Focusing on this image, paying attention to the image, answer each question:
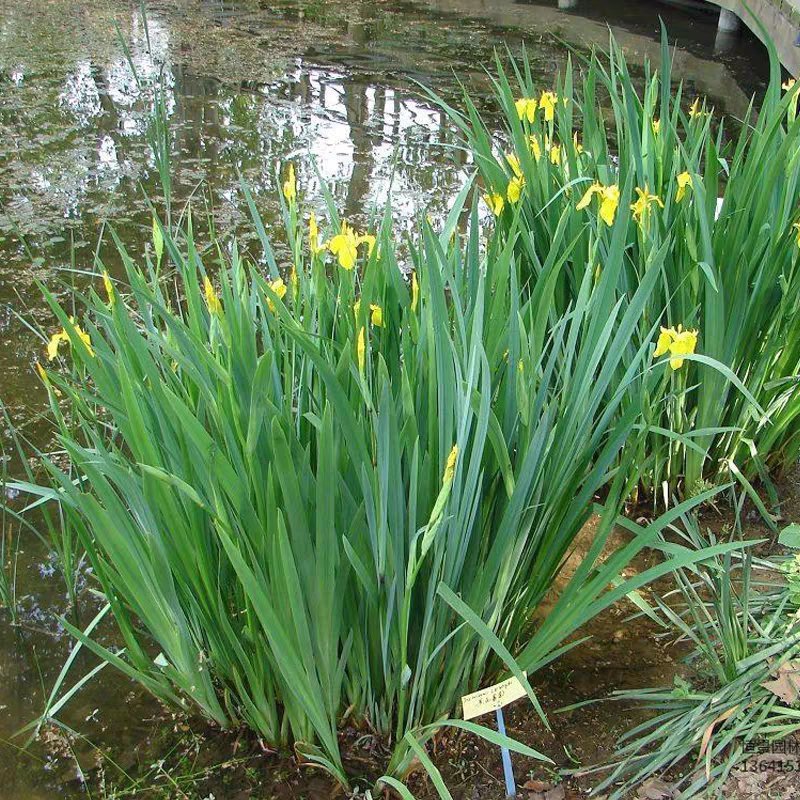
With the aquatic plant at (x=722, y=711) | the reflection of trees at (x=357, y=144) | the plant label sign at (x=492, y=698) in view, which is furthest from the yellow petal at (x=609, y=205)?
the reflection of trees at (x=357, y=144)

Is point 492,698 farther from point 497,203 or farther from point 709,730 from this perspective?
point 497,203

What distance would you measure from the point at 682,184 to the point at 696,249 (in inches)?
5.7

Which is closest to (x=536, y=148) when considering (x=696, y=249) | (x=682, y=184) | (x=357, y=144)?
(x=682, y=184)

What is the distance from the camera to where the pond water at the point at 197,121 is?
1.64 metres

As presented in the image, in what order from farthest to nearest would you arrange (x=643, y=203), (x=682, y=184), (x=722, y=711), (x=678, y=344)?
(x=682, y=184) → (x=643, y=203) → (x=722, y=711) → (x=678, y=344)

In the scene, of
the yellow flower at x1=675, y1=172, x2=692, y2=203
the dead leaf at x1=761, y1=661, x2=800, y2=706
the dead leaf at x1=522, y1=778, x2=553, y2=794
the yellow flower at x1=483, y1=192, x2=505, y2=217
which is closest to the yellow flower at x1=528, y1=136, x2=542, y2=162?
the yellow flower at x1=483, y1=192, x2=505, y2=217

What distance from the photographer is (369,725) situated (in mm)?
1382

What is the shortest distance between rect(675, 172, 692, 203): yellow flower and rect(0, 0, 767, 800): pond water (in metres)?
0.57

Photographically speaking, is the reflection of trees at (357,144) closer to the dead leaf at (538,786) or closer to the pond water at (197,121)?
the pond water at (197,121)

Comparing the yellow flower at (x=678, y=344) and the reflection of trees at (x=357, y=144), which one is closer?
the yellow flower at (x=678, y=344)

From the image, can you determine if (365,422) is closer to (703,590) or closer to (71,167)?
(703,590)

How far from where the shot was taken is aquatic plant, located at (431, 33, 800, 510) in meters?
1.66

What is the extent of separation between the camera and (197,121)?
15.0 feet

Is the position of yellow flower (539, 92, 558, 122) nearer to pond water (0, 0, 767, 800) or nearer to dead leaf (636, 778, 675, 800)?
pond water (0, 0, 767, 800)
